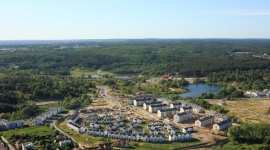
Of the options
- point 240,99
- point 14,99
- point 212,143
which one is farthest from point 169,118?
point 14,99

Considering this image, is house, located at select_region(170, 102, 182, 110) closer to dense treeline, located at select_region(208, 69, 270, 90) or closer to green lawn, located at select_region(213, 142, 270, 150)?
green lawn, located at select_region(213, 142, 270, 150)

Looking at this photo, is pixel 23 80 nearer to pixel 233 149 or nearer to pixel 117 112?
pixel 117 112

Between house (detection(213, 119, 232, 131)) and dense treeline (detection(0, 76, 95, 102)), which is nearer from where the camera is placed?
house (detection(213, 119, 232, 131))

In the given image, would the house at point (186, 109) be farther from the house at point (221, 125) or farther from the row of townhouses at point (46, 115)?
the row of townhouses at point (46, 115)

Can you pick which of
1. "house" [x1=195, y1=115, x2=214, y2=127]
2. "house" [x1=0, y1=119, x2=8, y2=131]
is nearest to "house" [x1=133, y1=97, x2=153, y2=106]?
"house" [x1=195, y1=115, x2=214, y2=127]

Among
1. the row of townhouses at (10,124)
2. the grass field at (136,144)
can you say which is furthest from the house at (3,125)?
the grass field at (136,144)

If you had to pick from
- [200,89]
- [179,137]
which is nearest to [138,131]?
[179,137]

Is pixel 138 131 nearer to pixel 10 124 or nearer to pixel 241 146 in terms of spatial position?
pixel 241 146
